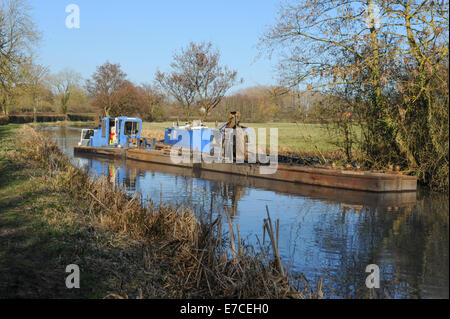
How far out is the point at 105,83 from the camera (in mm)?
56250

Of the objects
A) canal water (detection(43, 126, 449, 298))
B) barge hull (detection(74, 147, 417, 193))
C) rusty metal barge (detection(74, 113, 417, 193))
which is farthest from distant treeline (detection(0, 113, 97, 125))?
canal water (detection(43, 126, 449, 298))

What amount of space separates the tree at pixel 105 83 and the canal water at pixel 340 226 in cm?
3691

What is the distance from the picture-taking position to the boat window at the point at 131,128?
2880 centimetres

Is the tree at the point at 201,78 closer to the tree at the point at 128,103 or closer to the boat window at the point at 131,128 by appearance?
the boat window at the point at 131,128

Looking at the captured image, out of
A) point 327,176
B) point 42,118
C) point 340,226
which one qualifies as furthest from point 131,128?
point 42,118

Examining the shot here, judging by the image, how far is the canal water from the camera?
6.25 m

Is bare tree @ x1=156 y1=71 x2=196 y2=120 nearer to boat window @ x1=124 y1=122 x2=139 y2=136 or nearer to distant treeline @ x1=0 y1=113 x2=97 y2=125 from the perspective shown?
boat window @ x1=124 y1=122 x2=139 y2=136

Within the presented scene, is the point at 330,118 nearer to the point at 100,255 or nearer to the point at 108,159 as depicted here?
the point at 100,255

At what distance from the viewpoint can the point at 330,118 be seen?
1705 centimetres

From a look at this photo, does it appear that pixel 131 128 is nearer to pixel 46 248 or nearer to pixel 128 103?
pixel 46 248

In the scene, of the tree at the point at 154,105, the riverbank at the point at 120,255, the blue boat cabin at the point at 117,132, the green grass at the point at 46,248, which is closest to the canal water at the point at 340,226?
the riverbank at the point at 120,255

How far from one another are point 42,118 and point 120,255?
65.6 metres

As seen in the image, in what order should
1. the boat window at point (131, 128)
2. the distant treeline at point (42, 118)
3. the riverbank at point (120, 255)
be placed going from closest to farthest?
1. the riverbank at point (120, 255)
2. the boat window at point (131, 128)
3. the distant treeline at point (42, 118)

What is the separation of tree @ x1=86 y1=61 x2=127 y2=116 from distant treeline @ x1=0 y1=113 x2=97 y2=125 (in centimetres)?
858
